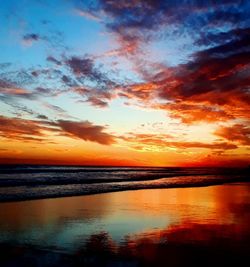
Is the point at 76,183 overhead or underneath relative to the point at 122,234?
overhead

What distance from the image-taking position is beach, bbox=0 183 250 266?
8.79 m

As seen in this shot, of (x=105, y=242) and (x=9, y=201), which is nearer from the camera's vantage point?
(x=105, y=242)

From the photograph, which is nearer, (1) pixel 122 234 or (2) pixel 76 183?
(1) pixel 122 234

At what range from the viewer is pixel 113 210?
17.4 metres

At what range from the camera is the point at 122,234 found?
12.0 meters

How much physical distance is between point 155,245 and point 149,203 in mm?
10032

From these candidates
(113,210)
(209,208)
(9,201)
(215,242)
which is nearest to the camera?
(215,242)

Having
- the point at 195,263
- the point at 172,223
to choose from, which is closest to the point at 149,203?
the point at 172,223

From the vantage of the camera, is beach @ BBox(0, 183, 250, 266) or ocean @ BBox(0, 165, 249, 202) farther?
ocean @ BBox(0, 165, 249, 202)

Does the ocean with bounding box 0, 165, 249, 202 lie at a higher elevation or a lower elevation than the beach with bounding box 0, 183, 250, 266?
higher

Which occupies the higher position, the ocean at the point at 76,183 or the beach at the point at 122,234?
the ocean at the point at 76,183

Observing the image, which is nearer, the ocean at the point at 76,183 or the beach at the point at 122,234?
the beach at the point at 122,234

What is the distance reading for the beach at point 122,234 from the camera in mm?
8789

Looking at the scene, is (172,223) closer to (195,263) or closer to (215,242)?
(215,242)
